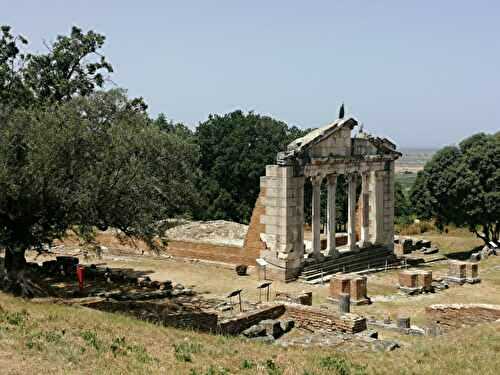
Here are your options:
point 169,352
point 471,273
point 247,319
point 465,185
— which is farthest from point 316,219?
point 169,352

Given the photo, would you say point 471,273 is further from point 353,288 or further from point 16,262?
point 16,262

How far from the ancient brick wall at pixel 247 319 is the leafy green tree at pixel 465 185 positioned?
21.9 metres

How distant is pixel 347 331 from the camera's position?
20062mm

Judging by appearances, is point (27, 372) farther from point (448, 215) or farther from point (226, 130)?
point (226, 130)

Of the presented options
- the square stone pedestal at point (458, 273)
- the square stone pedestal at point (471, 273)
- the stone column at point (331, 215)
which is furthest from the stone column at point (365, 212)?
the square stone pedestal at point (471, 273)

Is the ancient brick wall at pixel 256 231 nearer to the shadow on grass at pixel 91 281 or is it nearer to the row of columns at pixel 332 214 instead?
the row of columns at pixel 332 214

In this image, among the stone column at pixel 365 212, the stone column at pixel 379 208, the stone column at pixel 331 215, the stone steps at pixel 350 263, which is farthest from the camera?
the stone column at pixel 379 208

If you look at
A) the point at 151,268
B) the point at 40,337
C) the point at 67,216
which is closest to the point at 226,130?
the point at 151,268

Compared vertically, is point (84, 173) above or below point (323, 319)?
above

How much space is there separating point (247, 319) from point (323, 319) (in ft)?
8.11

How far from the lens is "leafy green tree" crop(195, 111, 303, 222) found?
163 ft

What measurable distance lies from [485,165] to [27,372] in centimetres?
3418

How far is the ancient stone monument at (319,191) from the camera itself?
1225 inches

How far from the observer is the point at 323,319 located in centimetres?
2088
